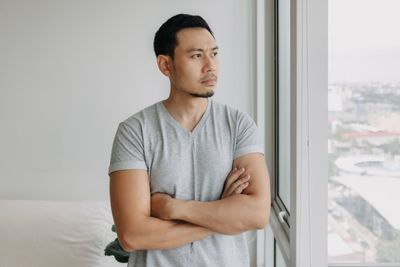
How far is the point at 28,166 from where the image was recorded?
9.68 ft

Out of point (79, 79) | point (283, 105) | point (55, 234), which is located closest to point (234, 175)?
point (283, 105)

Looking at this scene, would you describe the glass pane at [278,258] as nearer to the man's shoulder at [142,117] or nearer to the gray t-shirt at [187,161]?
the gray t-shirt at [187,161]

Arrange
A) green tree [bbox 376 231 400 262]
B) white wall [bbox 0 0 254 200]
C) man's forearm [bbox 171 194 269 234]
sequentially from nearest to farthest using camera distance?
green tree [bbox 376 231 400 262] < man's forearm [bbox 171 194 269 234] < white wall [bbox 0 0 254 200]

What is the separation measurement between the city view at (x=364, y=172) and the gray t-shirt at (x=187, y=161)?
27cm

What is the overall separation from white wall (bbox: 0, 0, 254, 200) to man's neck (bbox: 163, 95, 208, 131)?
145 cm

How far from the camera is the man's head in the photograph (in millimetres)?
1409

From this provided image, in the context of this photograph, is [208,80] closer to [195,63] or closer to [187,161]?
[195,63]

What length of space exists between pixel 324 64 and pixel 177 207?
624mm

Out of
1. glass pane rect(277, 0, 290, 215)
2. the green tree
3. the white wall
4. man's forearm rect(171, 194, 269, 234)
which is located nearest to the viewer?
the green tree

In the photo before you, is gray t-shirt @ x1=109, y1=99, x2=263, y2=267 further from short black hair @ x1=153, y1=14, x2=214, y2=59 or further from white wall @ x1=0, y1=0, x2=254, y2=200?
white wall @ x1=0, y1=0, x2=254, y2=200

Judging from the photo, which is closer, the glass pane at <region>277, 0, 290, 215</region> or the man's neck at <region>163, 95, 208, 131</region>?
the man's neck at <region>163, 95, 208, 131</region>

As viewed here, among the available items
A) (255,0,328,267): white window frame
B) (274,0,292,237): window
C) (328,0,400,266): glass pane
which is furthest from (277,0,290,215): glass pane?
(328,0,400,266): glass pane

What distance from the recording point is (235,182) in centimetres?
139

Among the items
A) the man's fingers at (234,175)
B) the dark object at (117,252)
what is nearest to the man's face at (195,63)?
the man's fingers at (234,175)
